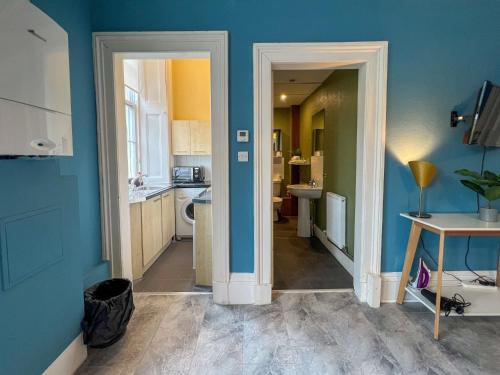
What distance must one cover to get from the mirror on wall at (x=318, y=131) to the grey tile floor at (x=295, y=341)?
2766 millimetres

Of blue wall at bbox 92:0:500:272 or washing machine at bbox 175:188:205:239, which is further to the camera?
washing machine at bbox 175:188:205:239

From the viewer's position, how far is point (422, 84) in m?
2.20

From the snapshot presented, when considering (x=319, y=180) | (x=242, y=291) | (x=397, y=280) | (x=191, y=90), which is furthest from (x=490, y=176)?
(x=191, y=90)

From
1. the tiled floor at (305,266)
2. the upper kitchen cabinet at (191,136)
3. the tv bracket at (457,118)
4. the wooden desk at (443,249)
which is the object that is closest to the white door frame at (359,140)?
the wooden desk at (443,249)

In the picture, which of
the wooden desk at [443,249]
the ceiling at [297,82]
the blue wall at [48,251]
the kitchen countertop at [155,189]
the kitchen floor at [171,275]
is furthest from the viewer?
the ceiling at [297,82]

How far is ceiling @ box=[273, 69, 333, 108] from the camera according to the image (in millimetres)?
3594

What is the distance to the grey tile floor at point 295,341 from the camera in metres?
1.60

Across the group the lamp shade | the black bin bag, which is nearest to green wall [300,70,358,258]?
the lamp shade

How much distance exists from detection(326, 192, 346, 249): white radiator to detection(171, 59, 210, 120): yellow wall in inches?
111

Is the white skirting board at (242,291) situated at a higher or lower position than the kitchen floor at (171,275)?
higher

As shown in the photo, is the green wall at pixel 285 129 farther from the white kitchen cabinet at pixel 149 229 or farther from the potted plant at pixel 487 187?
the potted plant at pixel 487 187

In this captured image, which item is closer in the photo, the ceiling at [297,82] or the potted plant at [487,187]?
the potted plant at [487,187]

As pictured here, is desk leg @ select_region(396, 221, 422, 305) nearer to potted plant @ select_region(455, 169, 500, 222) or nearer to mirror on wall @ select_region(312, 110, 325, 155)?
potted plant @ select_region(455, 169, 500, 222)

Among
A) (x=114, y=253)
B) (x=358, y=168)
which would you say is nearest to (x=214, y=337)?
(x=114, y=253)
